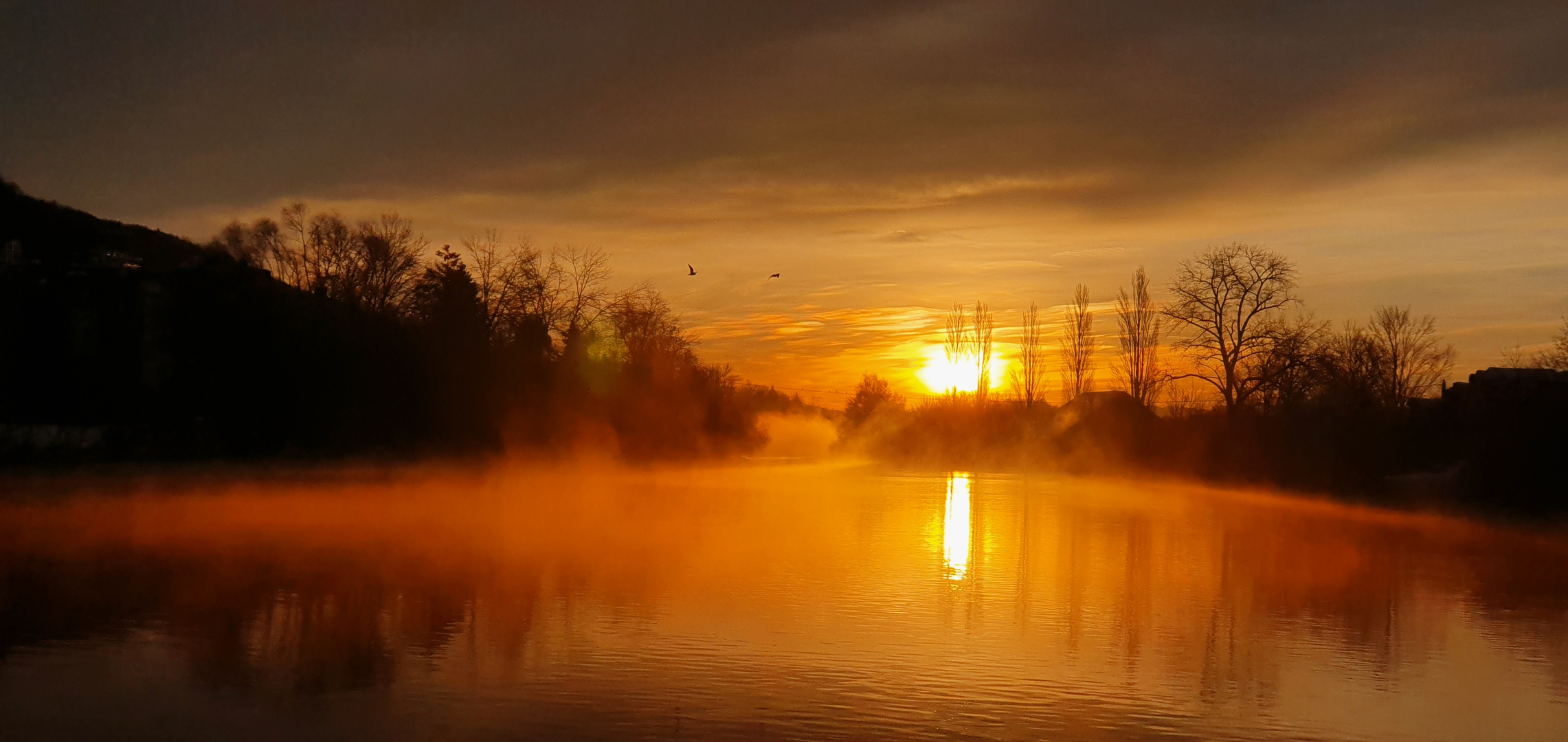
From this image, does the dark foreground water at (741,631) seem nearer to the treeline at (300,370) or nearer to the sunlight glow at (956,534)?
the sunlight glow at (956,534)

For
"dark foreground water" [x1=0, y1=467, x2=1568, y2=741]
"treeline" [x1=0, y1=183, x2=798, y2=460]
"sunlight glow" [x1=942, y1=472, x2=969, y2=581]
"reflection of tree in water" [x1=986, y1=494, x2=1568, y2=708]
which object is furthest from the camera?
"treeline" [x1=0, y1=183, x2=798, y2=460]

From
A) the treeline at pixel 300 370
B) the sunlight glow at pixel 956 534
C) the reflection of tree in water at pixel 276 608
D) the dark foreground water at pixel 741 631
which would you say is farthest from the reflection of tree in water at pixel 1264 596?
the treeline at pixel 300 370

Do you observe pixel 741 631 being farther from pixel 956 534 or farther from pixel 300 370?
pixel 300 370

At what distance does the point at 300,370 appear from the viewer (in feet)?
133

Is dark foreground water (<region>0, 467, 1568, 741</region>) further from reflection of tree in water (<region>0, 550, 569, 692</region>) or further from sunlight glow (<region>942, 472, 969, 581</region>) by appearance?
sunlight glow (<region>942, 472, 969, 581</region>)

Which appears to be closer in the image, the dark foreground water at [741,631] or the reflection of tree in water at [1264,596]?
the dark foreground water at [741,631]

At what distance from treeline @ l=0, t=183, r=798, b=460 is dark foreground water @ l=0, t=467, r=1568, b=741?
56.8 ft

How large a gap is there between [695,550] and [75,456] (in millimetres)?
26428

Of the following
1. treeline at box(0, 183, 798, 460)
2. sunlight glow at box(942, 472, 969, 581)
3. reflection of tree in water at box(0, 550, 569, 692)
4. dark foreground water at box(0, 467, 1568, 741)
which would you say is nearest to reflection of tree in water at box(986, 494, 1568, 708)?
dark foreground water at box(0, 467, 1568, 741)

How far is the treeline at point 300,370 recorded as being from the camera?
122 feet

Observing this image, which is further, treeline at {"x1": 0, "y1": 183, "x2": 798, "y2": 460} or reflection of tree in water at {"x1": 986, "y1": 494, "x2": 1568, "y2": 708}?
treeline at {"x1": 0, "y1": 183, "x2": 798, "y2": 460}

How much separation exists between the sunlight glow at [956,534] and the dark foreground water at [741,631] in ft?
0.60

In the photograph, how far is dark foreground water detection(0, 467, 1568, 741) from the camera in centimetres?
783

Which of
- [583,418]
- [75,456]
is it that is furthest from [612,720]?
[583,418]
